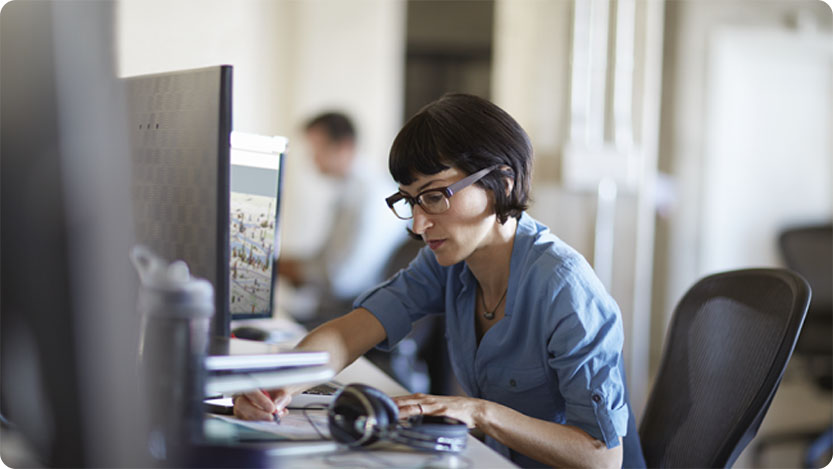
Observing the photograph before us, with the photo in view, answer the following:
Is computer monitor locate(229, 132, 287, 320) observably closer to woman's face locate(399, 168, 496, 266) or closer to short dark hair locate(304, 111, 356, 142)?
woman's face locate(399, 168, 496, 266)

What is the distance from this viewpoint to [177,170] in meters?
0.93

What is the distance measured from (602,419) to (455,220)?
38cm

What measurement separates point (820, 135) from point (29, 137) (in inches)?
198

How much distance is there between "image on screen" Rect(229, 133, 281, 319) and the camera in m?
1.22

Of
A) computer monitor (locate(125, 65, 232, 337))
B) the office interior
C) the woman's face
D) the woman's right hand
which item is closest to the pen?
the woman's right hand

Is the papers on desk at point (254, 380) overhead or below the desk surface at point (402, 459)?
overhead

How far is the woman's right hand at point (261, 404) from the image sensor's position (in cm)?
110

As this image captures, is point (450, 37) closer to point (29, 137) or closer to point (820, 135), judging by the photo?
point (820, 135)

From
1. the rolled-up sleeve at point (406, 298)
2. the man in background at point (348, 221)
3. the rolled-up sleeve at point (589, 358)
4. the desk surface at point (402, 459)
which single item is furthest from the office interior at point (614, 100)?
the desk surface at point (402, 459)

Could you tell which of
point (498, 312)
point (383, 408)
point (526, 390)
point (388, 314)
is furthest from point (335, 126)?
point (383, 408)

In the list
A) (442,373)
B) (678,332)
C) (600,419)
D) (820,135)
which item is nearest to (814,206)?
(820,135)

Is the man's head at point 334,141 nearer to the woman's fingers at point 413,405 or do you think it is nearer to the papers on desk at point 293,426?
the papers on desk at point 293,426

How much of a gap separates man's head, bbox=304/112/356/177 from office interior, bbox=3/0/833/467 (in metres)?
0.46

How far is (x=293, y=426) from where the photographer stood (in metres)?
1.06
